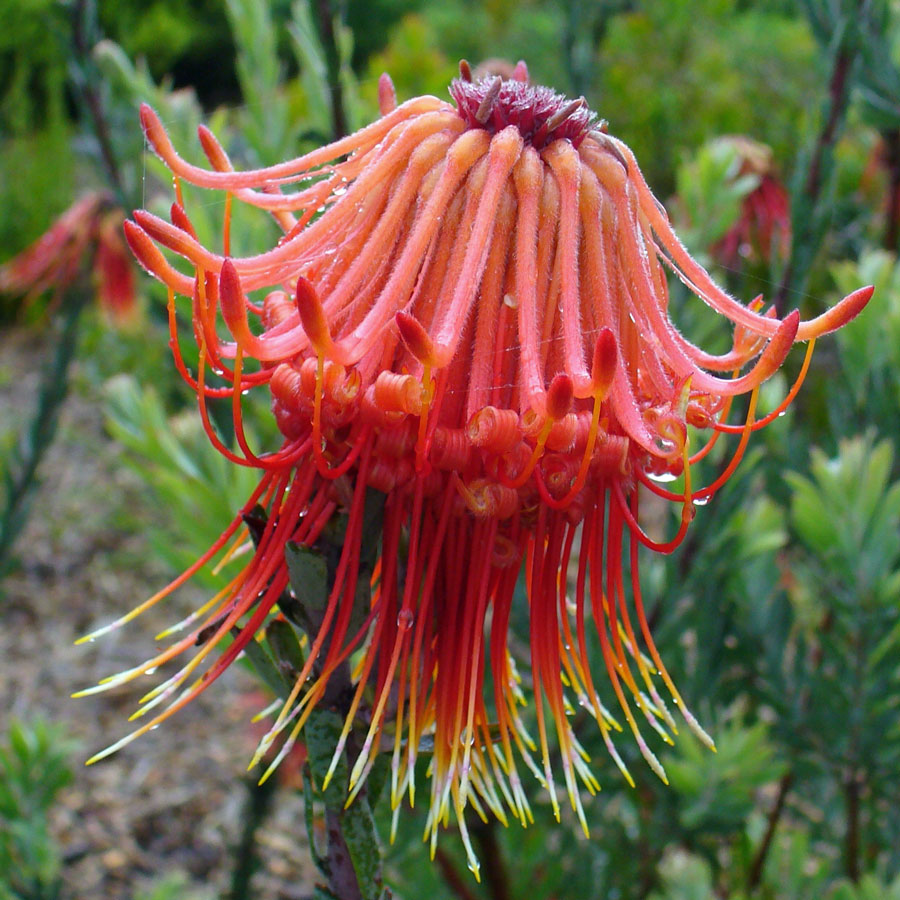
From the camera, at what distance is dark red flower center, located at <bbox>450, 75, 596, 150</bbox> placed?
2.13 feet

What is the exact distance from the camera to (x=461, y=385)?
643 mm

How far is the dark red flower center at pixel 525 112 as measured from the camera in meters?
0.65

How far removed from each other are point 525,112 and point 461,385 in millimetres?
196

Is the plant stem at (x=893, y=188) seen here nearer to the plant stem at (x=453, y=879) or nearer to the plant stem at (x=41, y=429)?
the plant stem at (x=453, y=879)

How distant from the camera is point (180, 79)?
8227mm

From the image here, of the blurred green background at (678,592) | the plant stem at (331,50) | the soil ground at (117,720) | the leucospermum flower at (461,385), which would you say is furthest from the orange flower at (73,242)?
the leucospermum flower at (461,385)

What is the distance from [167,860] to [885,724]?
181cm

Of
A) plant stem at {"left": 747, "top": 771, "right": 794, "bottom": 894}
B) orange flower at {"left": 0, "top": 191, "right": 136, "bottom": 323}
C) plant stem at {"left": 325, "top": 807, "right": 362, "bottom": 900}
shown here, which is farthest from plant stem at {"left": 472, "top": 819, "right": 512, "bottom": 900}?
orange flower at {"left": 0, "top": 191, "right": 136, "bottom": 323}

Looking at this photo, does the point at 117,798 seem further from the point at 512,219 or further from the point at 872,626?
the point at 512,219

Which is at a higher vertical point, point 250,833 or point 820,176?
point 820,176

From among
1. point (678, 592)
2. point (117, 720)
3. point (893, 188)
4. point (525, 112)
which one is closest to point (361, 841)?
point (525, 112)

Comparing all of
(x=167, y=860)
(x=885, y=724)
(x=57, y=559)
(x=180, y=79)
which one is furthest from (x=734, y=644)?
(x=180, y=79)

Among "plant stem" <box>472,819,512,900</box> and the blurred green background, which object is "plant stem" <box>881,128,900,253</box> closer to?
the blurred green background

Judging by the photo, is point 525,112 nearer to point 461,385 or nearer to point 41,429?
point 461,385
